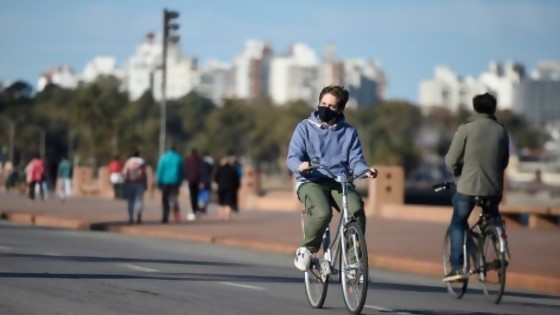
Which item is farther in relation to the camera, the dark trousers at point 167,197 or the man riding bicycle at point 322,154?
the dark trousers at point 167,197

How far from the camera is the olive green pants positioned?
11.6 metres

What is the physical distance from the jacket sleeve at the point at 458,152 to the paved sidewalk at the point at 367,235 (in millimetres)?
3702

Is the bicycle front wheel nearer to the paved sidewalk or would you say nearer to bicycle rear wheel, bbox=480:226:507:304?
bicycle rear wheel, bbox=480:226:507:304

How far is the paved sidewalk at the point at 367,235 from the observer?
63.5ft

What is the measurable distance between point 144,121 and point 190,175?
356ft

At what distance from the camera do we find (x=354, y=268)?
11.2 m

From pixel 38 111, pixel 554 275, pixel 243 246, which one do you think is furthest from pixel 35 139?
pixel 554 275

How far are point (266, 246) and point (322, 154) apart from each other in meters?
12.4

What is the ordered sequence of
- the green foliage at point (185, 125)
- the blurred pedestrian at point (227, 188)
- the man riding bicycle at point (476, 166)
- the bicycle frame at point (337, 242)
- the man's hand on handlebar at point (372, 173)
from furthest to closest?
the green foliage at point (185, 125)
the blurred pedestrian at point (227, 188)
the man riding bicycle at point (476, 166)
the man's hand on handlebar at point (372, 173)
the bicycle frame at point (337, 242)

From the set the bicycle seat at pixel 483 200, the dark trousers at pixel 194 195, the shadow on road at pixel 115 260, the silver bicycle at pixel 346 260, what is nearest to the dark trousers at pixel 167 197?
the dark trousers at pixel 194 195

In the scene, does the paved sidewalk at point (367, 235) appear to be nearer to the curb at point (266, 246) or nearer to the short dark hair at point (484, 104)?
the curb at point (266, 246)

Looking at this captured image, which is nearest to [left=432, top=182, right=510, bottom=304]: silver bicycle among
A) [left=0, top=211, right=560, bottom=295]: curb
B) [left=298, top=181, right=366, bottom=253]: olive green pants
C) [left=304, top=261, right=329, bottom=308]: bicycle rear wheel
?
[left=304, top=261, right=329, bottom=308]: bicycle rear wheel

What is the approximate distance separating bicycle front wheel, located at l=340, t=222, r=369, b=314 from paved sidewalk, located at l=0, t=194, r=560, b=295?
6.32m

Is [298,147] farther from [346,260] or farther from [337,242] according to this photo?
[346,260]
